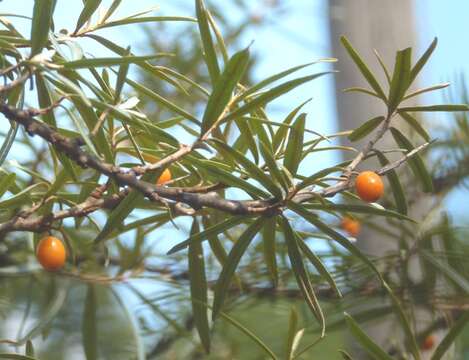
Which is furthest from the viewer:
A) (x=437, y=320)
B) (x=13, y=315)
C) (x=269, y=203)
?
(x=13, y=315)

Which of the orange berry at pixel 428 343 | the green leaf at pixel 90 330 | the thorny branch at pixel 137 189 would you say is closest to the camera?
the thorny branch at pixel 137 189

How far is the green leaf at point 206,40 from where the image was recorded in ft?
1.59

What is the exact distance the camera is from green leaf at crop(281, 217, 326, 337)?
0.52 m

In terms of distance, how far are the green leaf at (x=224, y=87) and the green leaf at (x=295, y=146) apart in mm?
45

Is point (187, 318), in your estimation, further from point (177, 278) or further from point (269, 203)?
point (269, 203)

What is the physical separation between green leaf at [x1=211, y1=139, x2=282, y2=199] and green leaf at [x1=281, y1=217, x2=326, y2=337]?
0.04m

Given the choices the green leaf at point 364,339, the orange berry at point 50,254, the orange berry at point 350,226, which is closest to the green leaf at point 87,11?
the orange berry at point 50,254

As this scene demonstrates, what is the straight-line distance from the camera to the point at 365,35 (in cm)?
110

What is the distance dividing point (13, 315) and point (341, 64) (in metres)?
0.53

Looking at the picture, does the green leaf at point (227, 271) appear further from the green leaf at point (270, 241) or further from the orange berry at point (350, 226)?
the orange berry at point (350, 226)

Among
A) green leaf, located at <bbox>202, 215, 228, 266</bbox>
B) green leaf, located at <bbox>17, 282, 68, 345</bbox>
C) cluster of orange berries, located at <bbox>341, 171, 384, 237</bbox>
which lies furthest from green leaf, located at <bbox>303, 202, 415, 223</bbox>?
green leaf, located at <bbox>17, 282, 68, 345</bbox>

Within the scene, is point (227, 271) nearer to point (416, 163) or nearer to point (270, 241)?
point (270, 241)

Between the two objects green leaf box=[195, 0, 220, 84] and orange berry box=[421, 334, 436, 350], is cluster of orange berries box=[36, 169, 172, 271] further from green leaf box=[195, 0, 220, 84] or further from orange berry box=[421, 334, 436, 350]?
orange berry box=[421, 334, 436, 350]

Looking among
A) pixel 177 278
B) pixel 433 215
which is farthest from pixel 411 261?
pixel 177 278
